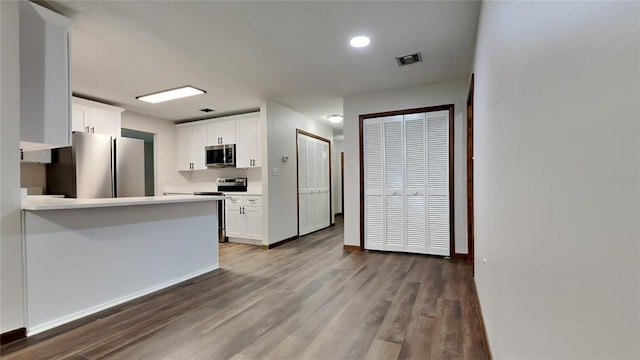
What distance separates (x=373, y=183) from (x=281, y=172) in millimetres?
1595

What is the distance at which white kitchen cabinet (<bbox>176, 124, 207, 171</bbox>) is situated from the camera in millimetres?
5754

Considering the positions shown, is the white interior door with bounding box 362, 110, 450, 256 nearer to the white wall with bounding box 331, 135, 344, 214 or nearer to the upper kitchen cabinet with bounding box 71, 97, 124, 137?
the upper kitchen cabinet with bounding box 71, 97, 124, 137

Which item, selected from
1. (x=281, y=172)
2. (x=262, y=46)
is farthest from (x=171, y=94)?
(x=262, y=46)

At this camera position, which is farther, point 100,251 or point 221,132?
point 221,132

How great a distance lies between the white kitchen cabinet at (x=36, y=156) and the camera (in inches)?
148

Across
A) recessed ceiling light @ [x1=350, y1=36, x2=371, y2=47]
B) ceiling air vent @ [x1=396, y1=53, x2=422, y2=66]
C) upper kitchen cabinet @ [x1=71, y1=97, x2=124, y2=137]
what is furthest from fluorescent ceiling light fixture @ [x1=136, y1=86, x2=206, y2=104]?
ceiling air vent @ [x1=396, y1=53, x2=422, y2=66]

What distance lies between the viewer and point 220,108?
522 cm

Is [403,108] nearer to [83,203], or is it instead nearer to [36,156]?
[83,203]

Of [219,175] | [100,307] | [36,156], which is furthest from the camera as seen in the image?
[219,175]

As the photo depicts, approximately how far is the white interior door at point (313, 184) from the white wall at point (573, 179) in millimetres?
4542

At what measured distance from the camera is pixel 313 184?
6082mm

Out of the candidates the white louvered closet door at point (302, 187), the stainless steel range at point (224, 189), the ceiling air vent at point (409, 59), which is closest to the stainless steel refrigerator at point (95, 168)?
the stainless steel range at point (224, 189)

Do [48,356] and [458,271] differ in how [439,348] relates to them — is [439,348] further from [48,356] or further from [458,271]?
[48,356]

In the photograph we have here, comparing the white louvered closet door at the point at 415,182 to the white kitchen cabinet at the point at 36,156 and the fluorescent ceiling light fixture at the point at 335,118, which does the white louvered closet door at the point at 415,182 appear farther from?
the white kitchen cabinet at the point at 36,156
